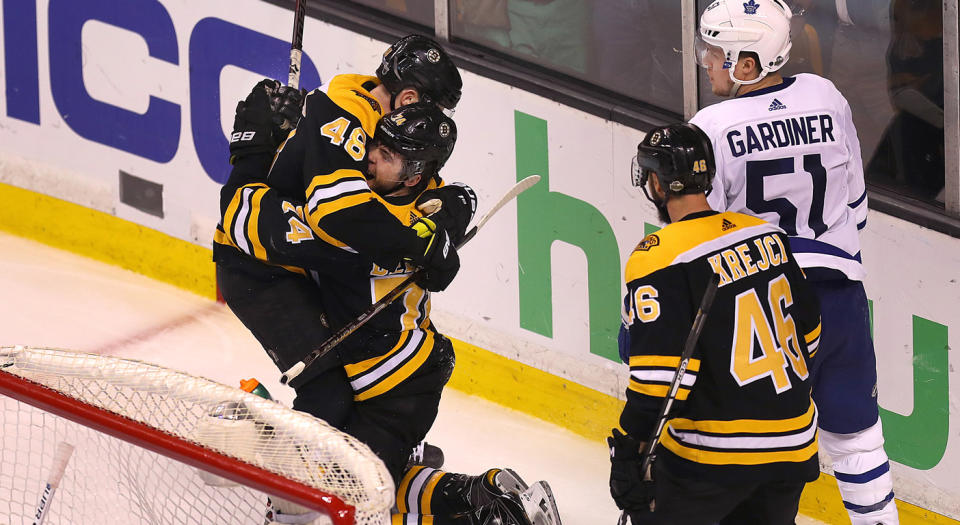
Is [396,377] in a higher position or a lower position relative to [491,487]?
higher

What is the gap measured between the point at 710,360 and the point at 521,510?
0.88 meters

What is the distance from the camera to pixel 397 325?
3.49 metres

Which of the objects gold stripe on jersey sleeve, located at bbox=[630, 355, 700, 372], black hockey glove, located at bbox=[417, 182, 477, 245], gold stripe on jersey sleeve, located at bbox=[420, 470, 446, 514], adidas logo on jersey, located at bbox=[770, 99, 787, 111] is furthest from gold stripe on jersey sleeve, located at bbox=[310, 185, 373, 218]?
adidas logo on jersey, located at bbox=[770, 99, 787, 111]

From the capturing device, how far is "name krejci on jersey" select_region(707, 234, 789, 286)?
2.83m

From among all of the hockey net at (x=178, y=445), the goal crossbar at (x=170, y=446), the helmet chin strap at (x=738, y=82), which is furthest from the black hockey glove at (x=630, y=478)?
the helmet chin strap at (x=738, y=82)

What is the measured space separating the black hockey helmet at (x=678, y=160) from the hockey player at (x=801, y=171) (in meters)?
0.38

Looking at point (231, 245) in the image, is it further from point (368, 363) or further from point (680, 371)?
point (680, 371)

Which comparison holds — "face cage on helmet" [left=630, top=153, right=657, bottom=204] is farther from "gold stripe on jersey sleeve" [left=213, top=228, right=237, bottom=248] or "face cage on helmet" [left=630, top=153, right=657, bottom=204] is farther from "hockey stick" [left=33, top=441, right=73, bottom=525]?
"hockey stick" [left=33, top=441, right=73, bottom=525]

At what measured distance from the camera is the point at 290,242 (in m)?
3.37

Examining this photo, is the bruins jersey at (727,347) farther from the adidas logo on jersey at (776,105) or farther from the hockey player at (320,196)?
the hockey player at (320,196)

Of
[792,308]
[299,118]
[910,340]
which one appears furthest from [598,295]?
[792,308]

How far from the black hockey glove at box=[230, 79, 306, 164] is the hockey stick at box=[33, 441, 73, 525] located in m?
0.94

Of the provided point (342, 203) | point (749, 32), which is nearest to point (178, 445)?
point (342, 203)

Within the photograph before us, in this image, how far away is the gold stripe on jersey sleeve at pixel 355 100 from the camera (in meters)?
3.33
